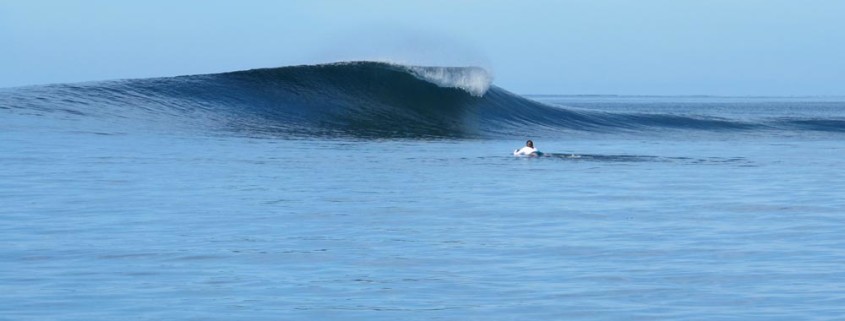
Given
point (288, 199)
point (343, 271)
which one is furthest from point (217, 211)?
point (343, 271)

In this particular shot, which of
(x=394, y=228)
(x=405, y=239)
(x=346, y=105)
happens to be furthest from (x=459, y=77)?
(x=405, y=239)

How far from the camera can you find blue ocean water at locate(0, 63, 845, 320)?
7727 millimetres

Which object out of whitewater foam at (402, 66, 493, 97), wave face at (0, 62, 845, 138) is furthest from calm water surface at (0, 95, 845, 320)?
whitewater foam at (402, 66, 493, 97)

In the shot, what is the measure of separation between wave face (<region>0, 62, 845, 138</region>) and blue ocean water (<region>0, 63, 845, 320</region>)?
1.78 m

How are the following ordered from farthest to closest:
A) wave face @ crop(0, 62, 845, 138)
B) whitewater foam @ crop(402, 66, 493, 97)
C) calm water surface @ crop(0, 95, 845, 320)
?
whitewater foam @ crop(402, 66, 493, 97) < wave face @ crop(0, 62, 845, 138) < calm water surface @ crop(0, 95, 845, 320)

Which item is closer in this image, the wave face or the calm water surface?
the calm water surface

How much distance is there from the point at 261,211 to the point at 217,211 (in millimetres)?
434

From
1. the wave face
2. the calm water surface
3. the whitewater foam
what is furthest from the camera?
the whitewater foam

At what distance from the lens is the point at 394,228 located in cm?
1140

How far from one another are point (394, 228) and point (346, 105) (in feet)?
76.4

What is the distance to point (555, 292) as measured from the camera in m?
8.02

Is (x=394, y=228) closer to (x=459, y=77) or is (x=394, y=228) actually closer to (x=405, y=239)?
(x=405, y=239)

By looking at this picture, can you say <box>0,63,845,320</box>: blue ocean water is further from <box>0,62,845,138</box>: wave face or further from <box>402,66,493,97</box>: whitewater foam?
<box>402,66,493,97</box>: whitewater foam

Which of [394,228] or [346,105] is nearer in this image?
[394,228]
